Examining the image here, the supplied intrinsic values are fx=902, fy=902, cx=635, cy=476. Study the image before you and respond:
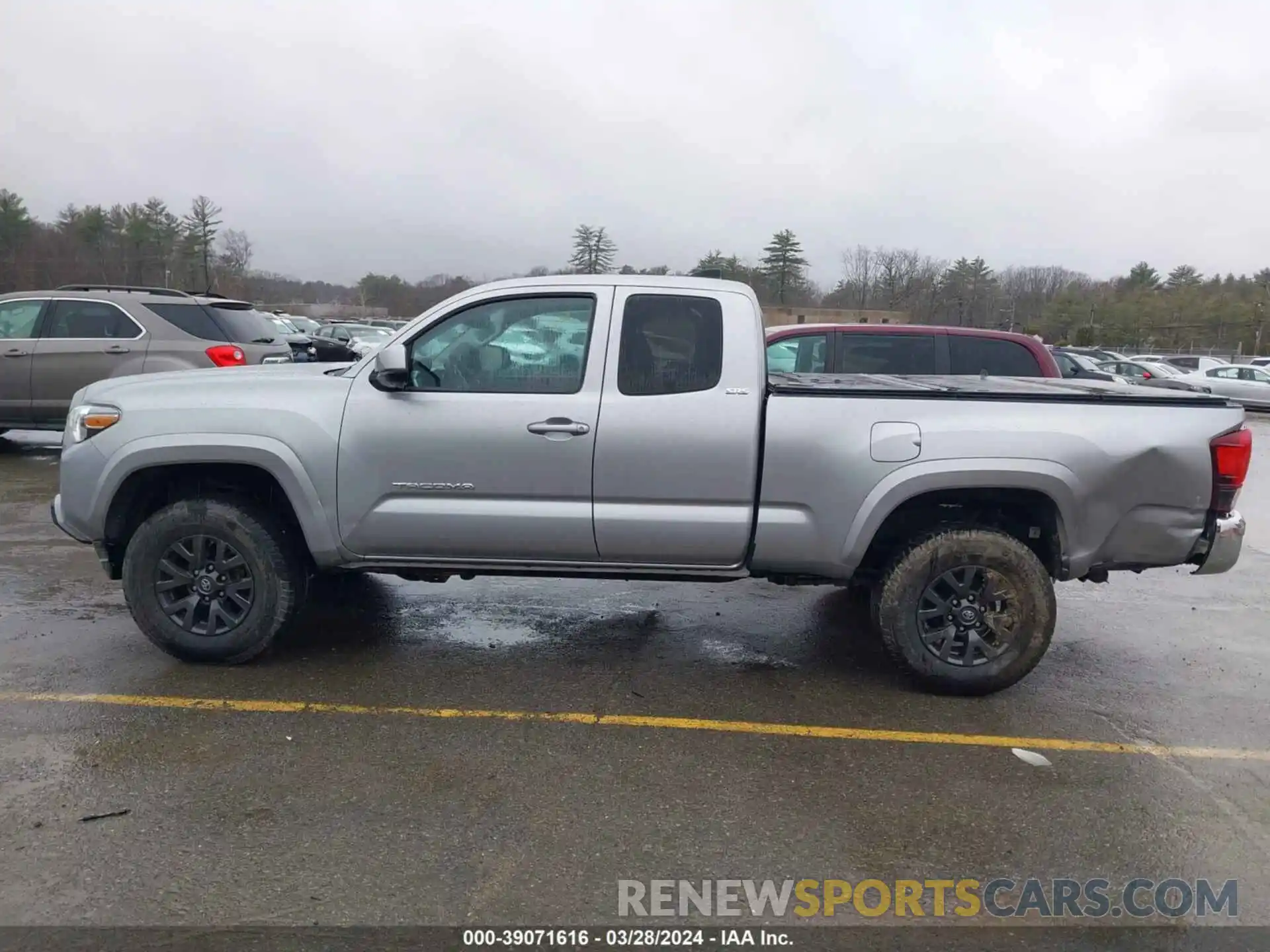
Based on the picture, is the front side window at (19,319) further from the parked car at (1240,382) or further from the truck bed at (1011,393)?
the parked car at (1240,382)

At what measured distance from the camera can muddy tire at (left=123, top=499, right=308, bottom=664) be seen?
176 inches

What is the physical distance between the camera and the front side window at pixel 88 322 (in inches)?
397

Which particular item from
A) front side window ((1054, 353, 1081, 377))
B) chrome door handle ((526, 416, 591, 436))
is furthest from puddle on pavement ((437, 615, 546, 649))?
front side window ((1054, 353, 1081, 377))

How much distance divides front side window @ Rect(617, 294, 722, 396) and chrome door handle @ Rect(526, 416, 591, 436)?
0.28 meters

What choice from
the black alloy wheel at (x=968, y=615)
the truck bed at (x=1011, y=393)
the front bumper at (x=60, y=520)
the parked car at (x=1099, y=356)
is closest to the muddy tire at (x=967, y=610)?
the black alloy wheel at (x=968, y=615)

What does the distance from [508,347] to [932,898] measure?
299 centimetres

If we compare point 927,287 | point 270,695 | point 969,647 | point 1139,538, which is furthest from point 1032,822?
point 927,287

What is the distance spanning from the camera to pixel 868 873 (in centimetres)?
299

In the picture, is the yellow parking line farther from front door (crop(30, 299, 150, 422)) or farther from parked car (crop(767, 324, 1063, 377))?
front door (crop(30, 299, 150, 422))

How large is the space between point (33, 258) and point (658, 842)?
64774 millimetres

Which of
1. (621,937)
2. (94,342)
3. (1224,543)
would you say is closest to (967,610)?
(1224,543)

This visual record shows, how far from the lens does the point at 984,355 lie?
8453 mm

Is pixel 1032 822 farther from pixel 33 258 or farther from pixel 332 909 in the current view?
pixel 33 258

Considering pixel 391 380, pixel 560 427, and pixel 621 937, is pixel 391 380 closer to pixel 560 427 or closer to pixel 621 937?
pixel 560 427
